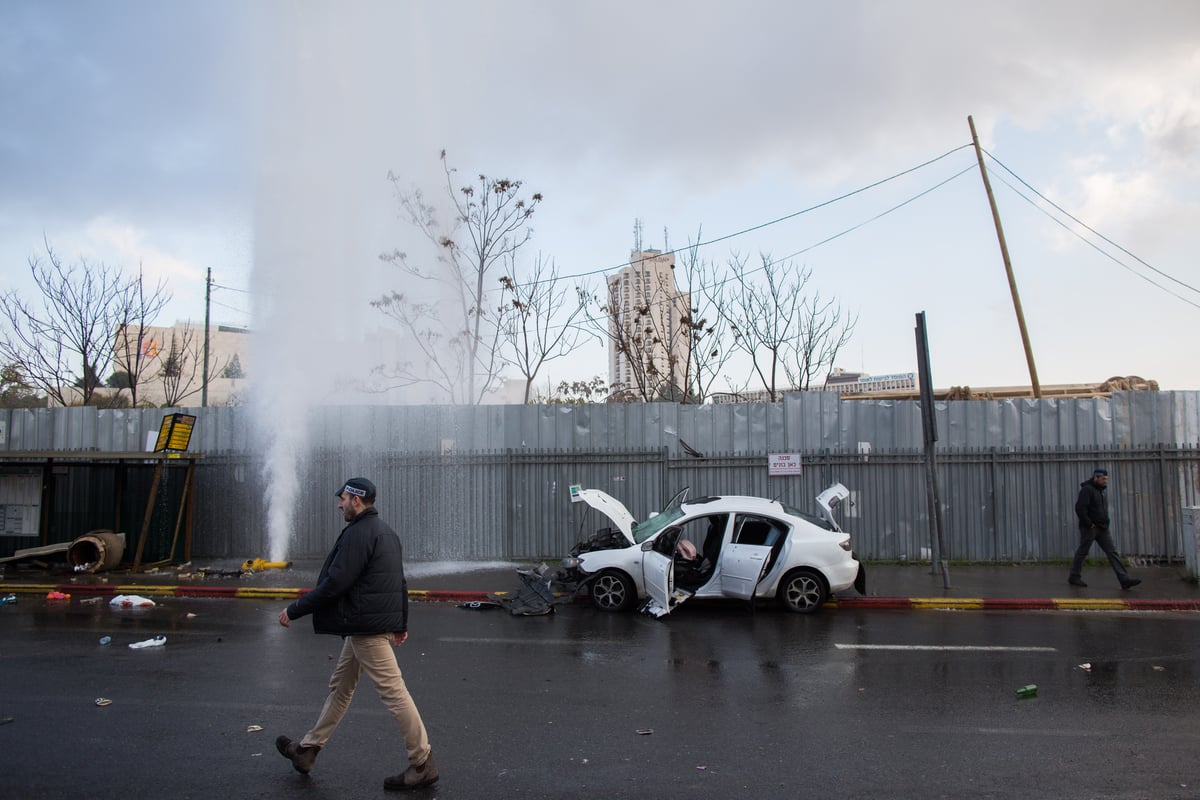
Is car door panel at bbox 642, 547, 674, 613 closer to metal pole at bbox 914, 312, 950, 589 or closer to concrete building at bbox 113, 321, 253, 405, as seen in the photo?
metal pole at bbox 914, 312, 950, 589

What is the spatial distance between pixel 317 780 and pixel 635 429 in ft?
35.2

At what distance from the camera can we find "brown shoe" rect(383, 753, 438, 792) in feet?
15.3

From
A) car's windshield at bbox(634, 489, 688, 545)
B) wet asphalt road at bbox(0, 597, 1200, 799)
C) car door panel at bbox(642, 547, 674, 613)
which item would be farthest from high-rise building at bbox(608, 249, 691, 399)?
wet asphalt road at bbox(0, 597, 1200, 799)

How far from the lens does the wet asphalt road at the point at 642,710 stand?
4.79 metres

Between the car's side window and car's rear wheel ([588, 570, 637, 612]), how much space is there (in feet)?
4.81

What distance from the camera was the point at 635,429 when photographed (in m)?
15.2

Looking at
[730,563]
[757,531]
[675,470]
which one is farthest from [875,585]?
[675,470]

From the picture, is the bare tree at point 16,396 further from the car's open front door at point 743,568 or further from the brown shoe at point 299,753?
the brown shoe at point 299,753

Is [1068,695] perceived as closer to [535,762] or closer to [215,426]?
[535,762]

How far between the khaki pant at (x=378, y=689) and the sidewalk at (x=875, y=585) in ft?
22.0

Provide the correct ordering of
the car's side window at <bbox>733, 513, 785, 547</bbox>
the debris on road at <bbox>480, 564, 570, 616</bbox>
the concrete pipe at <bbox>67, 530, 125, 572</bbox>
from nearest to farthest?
the car's side window at <bbox>733, 513, 785, 547</bbox>
the debris on road at <bbox>480, 564, 570, 616</bbox>
the concrete pipe at <bbox>67, 530, 125, 572</bbox>

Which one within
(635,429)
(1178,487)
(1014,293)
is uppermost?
(1014,293)

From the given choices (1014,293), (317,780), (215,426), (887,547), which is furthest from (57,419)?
(1014,293)

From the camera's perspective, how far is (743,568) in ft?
32.7
